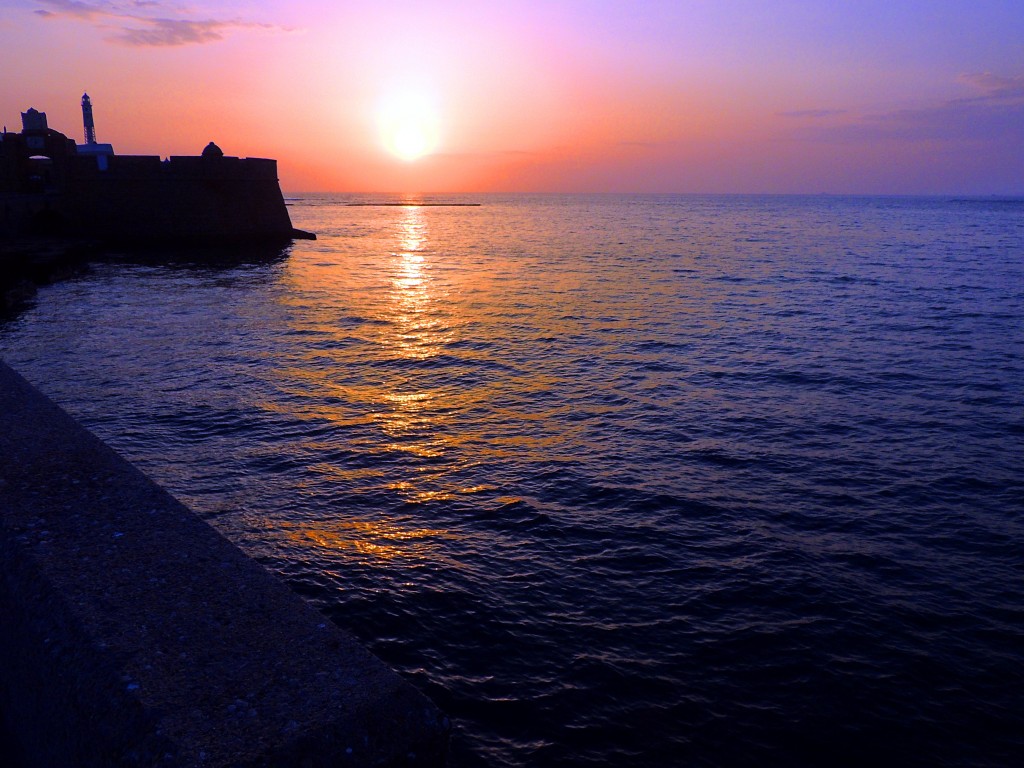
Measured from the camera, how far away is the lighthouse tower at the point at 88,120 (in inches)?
2739

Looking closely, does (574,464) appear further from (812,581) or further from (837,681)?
(837,681)

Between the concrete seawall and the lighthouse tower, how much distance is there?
8050 cm

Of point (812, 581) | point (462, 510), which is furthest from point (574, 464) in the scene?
point (812, 581)

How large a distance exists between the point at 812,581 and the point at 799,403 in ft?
22.3

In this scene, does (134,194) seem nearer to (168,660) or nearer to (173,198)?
(173,198)

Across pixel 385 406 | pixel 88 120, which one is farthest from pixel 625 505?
pixel 88 120

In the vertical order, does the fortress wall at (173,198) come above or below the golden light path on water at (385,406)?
above

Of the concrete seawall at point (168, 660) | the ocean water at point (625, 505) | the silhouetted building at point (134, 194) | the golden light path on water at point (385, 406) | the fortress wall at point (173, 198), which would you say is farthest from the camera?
the fortress wall at point (173, 198)

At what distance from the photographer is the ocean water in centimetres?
511

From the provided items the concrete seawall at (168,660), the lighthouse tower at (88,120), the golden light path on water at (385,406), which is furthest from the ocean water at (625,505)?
the lighthouse tower at (88,120)

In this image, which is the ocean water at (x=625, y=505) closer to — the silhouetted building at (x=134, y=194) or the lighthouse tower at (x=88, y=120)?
the silhouetted building at (x=134, y=194)

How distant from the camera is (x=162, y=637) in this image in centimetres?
296

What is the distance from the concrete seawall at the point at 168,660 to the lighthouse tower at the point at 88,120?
8050 centimetres

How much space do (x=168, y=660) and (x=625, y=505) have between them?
6.13 meters
